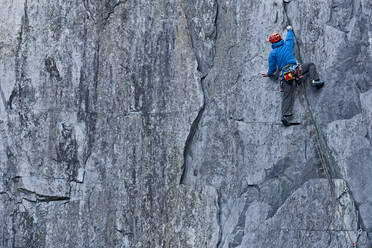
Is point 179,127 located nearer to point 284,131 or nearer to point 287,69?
point 284,131

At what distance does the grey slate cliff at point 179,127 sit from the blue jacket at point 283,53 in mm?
273

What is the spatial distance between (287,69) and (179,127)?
1.60 m

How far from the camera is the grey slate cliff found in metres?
6.19

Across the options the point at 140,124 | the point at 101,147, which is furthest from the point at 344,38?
the point at 101,147

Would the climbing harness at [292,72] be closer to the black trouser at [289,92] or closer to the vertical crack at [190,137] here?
the black trouser at [289,92]

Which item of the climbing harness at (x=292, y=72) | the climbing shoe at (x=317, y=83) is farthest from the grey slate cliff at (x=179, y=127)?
the climbing harness at (x=292, y=72)

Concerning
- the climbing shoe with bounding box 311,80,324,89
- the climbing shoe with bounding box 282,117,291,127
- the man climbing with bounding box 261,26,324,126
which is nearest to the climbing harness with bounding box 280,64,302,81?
the man climbing with bounding box 261,26,324,126

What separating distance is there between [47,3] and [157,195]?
3191 millimetres

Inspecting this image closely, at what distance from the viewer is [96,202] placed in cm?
685

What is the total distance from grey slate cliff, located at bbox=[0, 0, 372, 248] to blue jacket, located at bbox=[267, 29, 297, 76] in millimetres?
273

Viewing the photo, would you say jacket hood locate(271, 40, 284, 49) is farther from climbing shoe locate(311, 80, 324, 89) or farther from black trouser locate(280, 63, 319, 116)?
climbing shoe locate(311, 80, 324, 89)

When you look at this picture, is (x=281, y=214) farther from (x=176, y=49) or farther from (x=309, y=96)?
(x=176, y=49)

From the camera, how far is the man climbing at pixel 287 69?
6.23m

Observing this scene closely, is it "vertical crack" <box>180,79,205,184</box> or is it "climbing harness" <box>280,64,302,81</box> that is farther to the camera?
"vertical crack" <box>180,79,205,184</box>
